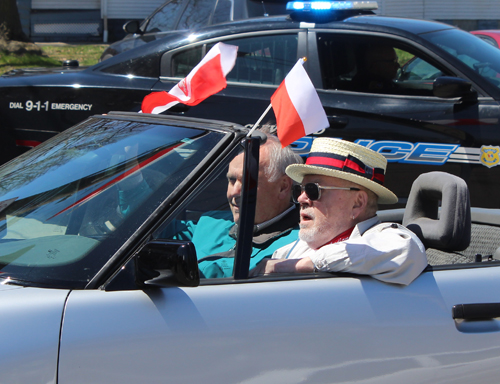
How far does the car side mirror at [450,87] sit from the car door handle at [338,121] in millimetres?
621

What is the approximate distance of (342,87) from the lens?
4.36 m

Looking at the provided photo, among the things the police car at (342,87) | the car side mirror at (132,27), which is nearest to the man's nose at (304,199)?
the police car at (342,87)

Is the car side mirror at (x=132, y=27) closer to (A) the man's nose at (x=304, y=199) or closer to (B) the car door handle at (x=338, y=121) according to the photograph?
(B) the car door handle at (x=338, y=121)

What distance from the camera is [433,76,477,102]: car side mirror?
3.93 metres

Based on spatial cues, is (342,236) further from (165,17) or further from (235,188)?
(165,17)

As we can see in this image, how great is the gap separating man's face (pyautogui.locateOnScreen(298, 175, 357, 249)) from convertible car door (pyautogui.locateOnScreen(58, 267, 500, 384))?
0.39 m

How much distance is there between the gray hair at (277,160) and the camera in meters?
2.49

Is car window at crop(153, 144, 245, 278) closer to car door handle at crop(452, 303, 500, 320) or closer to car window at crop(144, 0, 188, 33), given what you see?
car door handle at crop(452, 303, 500, 320)

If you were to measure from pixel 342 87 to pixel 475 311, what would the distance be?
2.78 m

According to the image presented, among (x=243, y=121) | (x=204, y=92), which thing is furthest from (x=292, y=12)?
(x=204, y=92)

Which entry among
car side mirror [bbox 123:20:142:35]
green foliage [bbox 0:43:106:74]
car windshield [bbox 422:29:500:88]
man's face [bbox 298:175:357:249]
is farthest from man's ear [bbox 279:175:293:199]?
green foliage [bbox 0:43:106:74]

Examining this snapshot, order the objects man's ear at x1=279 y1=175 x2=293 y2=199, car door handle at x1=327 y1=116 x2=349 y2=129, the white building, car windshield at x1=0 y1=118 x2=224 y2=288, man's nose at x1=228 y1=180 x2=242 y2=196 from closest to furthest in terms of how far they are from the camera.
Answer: car windshield at x1=0 y1=118 x2=224 y2=288 < man's nose at x1=228 y1=180 x2=242 y2=196 < man's ear at x1=279 y1=175 x2=293 y2=199 < car door handle at x1=327 y1=116 x2=349 y2=129 < the white building

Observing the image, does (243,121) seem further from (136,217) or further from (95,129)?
(136,217)

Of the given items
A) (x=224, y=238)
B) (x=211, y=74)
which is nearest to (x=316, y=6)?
(x=211, y=74)
